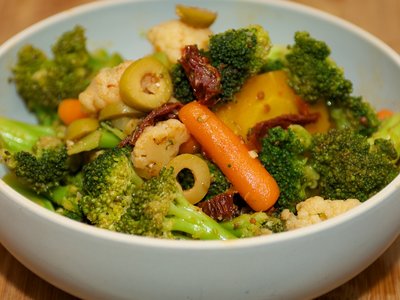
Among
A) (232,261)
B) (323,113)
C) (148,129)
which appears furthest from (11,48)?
(232,261)

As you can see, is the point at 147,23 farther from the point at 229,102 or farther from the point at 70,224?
the point at 70,224

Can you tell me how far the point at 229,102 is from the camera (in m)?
2.39

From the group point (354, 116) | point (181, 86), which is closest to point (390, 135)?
point (354, 116)

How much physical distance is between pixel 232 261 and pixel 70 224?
46cm

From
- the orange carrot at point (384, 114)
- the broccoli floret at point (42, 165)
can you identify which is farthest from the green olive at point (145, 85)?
the orange carrot at point (384, 114)

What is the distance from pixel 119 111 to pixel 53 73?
63 centimetres

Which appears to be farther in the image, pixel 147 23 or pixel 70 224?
pixel 147 23

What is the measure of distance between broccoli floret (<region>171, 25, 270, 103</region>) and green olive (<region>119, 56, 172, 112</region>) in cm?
6

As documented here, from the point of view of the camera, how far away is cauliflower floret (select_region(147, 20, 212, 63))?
2576mm

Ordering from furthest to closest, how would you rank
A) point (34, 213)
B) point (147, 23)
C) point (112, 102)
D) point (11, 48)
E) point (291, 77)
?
point (147, 23) < point (11, 48) < point (291, 77) < point (112, 102) < point (34, 213)

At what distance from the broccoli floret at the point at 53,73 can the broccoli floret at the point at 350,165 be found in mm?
1080

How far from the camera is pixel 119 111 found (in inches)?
92.0

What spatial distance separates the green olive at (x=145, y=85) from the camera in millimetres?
2271

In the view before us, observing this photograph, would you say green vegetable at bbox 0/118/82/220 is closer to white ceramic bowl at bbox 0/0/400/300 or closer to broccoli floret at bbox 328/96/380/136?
white ceramic bowl at bbox 0/0/400/300
